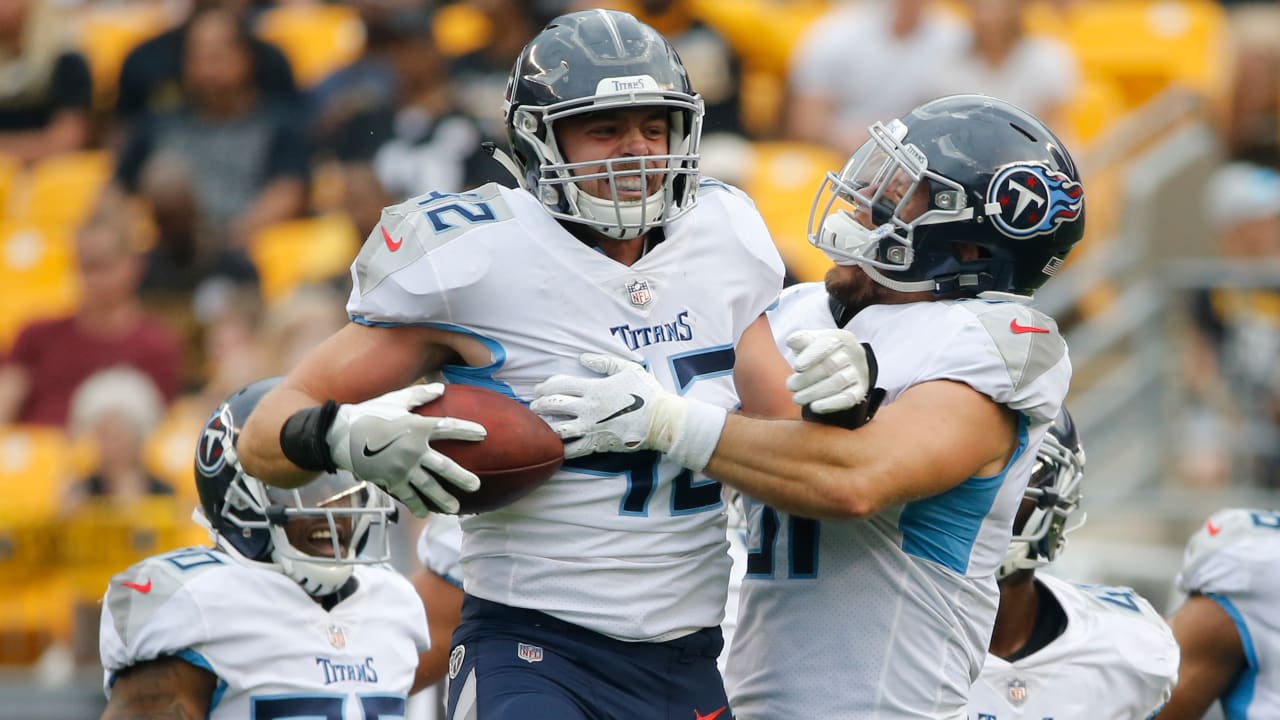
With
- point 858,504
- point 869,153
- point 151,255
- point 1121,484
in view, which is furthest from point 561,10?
point 858,504

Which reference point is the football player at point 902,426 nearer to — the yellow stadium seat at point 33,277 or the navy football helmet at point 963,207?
the navy football helmet at point 963,207

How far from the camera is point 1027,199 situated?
3.24 metres

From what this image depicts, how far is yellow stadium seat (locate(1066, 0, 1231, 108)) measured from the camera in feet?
29.0

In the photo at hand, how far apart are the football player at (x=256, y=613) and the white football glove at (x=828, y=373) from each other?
1.16m

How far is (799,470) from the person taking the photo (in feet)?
9.89

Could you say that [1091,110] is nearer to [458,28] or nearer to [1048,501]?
[458,28]

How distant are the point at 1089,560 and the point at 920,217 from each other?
3608mm

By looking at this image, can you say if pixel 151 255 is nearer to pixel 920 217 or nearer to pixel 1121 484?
pixel 1121 484

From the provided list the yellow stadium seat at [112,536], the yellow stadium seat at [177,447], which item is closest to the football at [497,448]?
the yellow stadium seat at [112,536]

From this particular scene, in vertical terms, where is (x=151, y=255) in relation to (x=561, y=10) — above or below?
below

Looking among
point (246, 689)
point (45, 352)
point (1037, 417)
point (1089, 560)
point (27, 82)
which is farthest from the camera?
point (27, 82)

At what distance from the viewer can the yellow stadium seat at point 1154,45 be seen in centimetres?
884

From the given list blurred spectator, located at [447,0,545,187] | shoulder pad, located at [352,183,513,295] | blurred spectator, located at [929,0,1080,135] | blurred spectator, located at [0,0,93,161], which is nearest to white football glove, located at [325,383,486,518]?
shoulder pad, located at [352,183,513,295]

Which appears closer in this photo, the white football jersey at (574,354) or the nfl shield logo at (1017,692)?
the white football jersey at (574,354)
